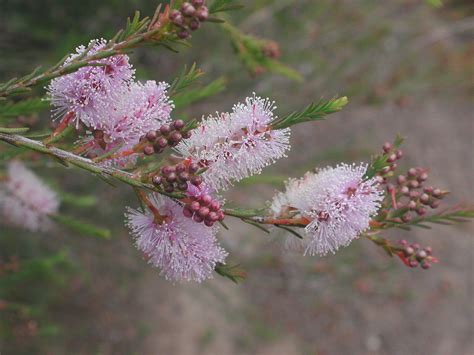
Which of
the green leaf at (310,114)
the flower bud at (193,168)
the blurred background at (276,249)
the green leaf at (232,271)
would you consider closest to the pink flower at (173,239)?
the green leaf at (232,271)

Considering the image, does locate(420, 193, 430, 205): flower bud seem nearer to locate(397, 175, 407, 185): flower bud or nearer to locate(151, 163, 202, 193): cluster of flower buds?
locate(397, 175, 407, 185): flower bud

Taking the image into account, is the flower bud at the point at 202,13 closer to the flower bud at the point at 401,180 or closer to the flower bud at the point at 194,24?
the flower bud at the point at 194,24

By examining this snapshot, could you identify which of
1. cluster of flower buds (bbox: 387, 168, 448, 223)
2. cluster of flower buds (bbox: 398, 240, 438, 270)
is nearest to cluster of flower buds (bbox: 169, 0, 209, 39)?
cluster of flower buds (bbox: 387, 168, 448, 223)

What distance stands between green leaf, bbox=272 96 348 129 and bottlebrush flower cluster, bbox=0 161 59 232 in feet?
3.74

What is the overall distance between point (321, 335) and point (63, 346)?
227 cm

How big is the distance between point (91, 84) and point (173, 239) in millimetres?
327

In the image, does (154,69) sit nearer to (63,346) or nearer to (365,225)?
(63,346)

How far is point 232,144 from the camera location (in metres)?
0.99

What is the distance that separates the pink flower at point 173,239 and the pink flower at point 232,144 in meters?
0.10

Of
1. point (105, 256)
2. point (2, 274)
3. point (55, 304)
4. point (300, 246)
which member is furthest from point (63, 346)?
point (300, 246)

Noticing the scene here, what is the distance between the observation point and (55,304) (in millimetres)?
3584

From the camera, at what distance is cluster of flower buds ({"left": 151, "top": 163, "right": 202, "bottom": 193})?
34.9 inches

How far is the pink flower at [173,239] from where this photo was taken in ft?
3.32

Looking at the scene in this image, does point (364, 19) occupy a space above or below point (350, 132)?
above
